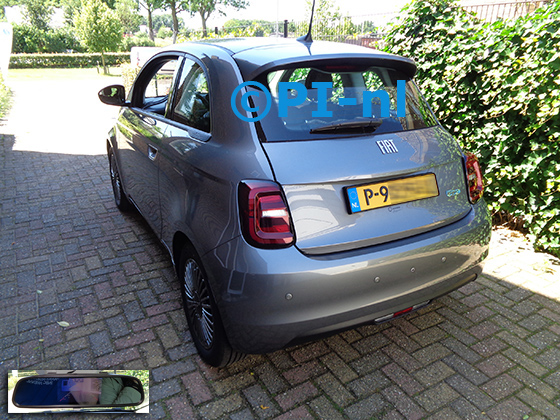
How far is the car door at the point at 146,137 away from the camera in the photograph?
10.2 feet

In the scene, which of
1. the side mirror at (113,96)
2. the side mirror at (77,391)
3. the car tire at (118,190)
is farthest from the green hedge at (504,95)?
the side mirror at (77,391)

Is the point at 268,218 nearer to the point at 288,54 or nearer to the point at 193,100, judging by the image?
the point at 288,54

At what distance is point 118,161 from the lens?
14.4 feet

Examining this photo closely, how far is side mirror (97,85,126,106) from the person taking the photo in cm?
406

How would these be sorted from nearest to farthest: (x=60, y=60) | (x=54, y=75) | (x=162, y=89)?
(x=162, y=89)
(x=54, y=75)
(x=60, y=60)

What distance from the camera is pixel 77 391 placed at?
2.35m

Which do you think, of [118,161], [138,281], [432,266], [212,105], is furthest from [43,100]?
[432,266]

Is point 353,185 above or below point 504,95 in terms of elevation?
below

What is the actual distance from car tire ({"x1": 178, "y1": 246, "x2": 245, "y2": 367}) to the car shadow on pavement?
0.13 m

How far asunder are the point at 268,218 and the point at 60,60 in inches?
1623

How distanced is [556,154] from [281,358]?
9.64 ft

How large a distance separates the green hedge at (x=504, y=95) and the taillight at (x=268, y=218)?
114 inches

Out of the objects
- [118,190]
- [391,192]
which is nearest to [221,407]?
[391,192]

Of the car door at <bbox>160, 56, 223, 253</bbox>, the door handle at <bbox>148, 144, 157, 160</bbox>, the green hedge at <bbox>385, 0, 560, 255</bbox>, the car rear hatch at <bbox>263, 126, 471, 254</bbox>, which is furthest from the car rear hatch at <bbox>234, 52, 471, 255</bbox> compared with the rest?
the green hedge at <bbox>385, 0, 560, 255</bbox>
